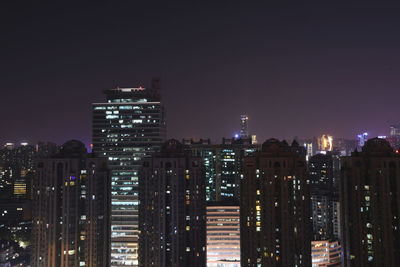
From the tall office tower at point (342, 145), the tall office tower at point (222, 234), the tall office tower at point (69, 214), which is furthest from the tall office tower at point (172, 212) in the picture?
the tall office tower at point (342, 145)

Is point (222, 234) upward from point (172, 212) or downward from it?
downward

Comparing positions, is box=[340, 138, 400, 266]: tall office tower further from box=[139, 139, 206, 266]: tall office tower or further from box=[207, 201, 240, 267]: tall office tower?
box=[207, 201, 240, 267]: tall office tower

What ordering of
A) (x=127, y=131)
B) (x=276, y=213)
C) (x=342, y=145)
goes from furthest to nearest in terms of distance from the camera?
1. (x=342, y=145)
2. (x=127, y=131)
3. (x=276, y=213)

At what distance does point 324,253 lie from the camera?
55625 mm

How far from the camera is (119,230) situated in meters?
65.1

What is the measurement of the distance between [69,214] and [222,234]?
25007mm

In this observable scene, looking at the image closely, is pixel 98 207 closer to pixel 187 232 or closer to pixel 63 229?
pixel 63 229

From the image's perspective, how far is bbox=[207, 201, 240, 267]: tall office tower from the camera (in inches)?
2371

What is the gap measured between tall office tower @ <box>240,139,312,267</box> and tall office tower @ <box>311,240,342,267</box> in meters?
15.7

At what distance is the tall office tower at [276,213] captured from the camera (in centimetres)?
3984

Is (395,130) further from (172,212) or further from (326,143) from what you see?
(326,143)

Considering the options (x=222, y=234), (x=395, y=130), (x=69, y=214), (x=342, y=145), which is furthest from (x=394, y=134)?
(x=342, y=145)

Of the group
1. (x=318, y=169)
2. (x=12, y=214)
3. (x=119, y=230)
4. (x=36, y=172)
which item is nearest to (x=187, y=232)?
(x=36, y=172)

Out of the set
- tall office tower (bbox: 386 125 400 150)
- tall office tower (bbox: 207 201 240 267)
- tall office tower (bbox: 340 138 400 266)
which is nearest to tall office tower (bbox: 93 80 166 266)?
tall office tower (bbox: 207 201 240 267)
